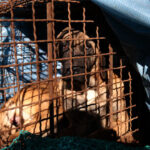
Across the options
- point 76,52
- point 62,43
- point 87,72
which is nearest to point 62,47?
point 62,43

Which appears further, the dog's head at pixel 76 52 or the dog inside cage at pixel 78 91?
the dog's head at pixel 76 52

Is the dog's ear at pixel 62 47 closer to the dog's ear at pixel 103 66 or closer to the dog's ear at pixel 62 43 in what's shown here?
the dog's ear at pixel 62 43

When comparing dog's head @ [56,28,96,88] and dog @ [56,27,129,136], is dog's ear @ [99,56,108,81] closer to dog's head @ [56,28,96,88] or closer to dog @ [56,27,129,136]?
dog @ [56,27,129,136]

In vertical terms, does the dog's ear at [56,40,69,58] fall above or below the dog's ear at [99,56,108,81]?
above

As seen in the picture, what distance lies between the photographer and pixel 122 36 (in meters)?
1.48

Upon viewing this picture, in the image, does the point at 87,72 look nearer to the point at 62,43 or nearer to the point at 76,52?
the point at 76,52

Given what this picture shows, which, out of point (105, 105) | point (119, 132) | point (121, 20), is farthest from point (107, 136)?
point (121, 20)

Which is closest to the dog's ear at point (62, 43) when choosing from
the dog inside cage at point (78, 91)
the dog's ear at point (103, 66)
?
the dog inside cage at point (78, 91)

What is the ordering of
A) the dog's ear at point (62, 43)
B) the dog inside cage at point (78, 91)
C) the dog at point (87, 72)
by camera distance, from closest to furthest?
the dog inside cage at point (78, 91)
the dog at point (87, 72)
the dog's ear at point (62, 43)

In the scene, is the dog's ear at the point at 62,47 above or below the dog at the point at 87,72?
above

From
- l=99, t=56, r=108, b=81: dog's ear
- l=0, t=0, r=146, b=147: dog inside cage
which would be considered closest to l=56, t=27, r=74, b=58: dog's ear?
l=0, t=0, r=146, b=147: dog inside cage

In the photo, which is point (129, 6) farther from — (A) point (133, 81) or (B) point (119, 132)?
(B) point (119, 132)

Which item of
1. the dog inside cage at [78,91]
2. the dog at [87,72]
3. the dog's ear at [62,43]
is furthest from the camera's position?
the dog's ear at [62,43]

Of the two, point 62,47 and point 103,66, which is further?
point 62,47
